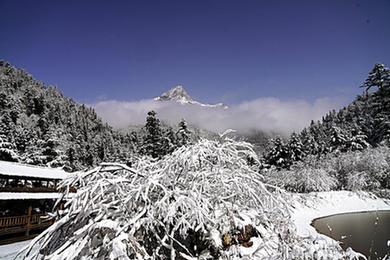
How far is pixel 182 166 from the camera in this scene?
15.1 feet

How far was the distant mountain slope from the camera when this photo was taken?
43.5 m

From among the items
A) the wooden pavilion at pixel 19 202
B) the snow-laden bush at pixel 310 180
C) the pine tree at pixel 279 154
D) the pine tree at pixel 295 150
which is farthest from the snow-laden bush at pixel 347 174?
the wooden pavilion at pixel 19 202

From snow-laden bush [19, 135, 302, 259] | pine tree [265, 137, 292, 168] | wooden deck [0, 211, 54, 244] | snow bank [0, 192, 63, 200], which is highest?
pine tree [265, 137, 292, 168]

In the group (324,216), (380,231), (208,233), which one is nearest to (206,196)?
(208,233)

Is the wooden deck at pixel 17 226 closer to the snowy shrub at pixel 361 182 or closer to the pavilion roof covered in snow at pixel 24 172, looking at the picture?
the pavilion roof covered in snow at pixel 24 172

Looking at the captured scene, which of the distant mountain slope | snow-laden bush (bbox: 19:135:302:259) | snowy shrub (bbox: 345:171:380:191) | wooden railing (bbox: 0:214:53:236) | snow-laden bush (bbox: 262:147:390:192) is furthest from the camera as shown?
the distant mountain slope

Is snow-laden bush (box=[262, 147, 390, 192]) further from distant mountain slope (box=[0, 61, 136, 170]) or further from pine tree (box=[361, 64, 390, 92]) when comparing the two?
distant mountain slope (box=[0, 61, 136, 170])

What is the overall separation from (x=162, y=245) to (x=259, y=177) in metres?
1.89

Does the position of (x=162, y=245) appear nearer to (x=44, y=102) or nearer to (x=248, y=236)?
(x=248, y=236)

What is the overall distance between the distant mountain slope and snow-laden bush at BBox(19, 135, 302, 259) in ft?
105

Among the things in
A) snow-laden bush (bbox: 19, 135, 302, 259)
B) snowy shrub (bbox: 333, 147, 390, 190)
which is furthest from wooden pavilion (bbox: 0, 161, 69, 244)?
snowy shrub (bbox: 333, 147, 390, 190)

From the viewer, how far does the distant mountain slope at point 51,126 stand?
1714 inches

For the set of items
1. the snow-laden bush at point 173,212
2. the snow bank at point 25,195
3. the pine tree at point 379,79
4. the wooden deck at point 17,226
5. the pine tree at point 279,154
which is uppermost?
the pine tree at point 379,79

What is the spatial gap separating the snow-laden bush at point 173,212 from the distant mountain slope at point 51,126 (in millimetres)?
32120
